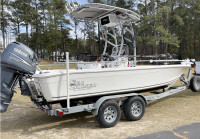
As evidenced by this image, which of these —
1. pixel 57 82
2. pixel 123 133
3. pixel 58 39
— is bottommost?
pixel 123 133

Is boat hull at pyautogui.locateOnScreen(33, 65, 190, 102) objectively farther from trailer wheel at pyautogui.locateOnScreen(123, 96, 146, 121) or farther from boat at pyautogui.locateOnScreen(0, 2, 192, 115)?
trailer wheel at pyautogui.locateOnScreen(123, 96, 146, 121)

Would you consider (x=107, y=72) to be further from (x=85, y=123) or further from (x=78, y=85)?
(x=85, y=123)

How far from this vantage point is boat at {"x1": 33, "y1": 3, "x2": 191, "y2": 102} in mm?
3791

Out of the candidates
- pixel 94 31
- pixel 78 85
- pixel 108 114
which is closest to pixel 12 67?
pixel 78 85

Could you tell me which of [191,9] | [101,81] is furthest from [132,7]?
[101,81]

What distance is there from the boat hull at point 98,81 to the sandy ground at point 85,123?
85cm

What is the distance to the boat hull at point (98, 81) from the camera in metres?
3.72

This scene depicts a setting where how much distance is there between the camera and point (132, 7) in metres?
30.4

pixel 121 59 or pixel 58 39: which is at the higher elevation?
pixel 58 39

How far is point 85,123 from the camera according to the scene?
15.5 ft

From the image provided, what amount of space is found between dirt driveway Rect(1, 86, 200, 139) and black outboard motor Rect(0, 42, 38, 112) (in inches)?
38.9

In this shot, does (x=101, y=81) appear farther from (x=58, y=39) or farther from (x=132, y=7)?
(x=58, y=39)

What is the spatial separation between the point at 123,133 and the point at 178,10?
32.2 meters

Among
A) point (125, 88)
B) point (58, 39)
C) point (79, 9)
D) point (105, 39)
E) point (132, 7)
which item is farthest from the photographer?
point (58, 39)
